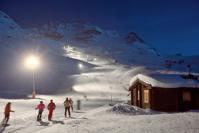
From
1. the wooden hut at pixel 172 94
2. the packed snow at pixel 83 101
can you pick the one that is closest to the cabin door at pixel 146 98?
the wooden hut at pixel 172 94

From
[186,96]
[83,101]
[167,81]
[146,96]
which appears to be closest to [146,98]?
[146,96]

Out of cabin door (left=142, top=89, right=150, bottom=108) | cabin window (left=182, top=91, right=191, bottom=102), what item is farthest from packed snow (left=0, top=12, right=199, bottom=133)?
cabin window (left=182, top=91, right=191, bottom=102)

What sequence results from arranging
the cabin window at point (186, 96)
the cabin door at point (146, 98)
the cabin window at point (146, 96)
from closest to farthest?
the cabin window at point (186, 96)
the cabin door at point (146, 98)
the cabin window at point (146, 96)

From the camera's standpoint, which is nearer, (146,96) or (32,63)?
(146,96)

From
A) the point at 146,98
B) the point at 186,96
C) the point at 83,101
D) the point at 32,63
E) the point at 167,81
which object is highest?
the point at 32,63

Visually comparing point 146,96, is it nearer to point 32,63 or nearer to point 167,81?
point 167,81

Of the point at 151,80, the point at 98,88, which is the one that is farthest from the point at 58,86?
the point at 151,80

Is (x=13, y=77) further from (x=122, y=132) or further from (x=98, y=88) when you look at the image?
(x=122, y=132)

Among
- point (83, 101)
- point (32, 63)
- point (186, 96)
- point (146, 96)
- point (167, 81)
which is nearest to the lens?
point (167, 81)

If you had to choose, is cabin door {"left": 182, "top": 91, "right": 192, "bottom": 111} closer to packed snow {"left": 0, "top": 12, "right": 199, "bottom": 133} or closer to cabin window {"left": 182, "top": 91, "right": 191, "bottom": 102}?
cabin window {"left": 182, "top": 91, "right": 191, "bottom": 102}

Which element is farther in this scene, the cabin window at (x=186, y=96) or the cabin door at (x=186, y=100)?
the cabin window at (x=186, y=96)

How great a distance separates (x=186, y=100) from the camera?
2777 centimetres

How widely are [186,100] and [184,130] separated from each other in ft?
46.3

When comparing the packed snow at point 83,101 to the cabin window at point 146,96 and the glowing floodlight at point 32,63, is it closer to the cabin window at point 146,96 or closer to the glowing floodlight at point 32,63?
the cabin window at point 146,96
